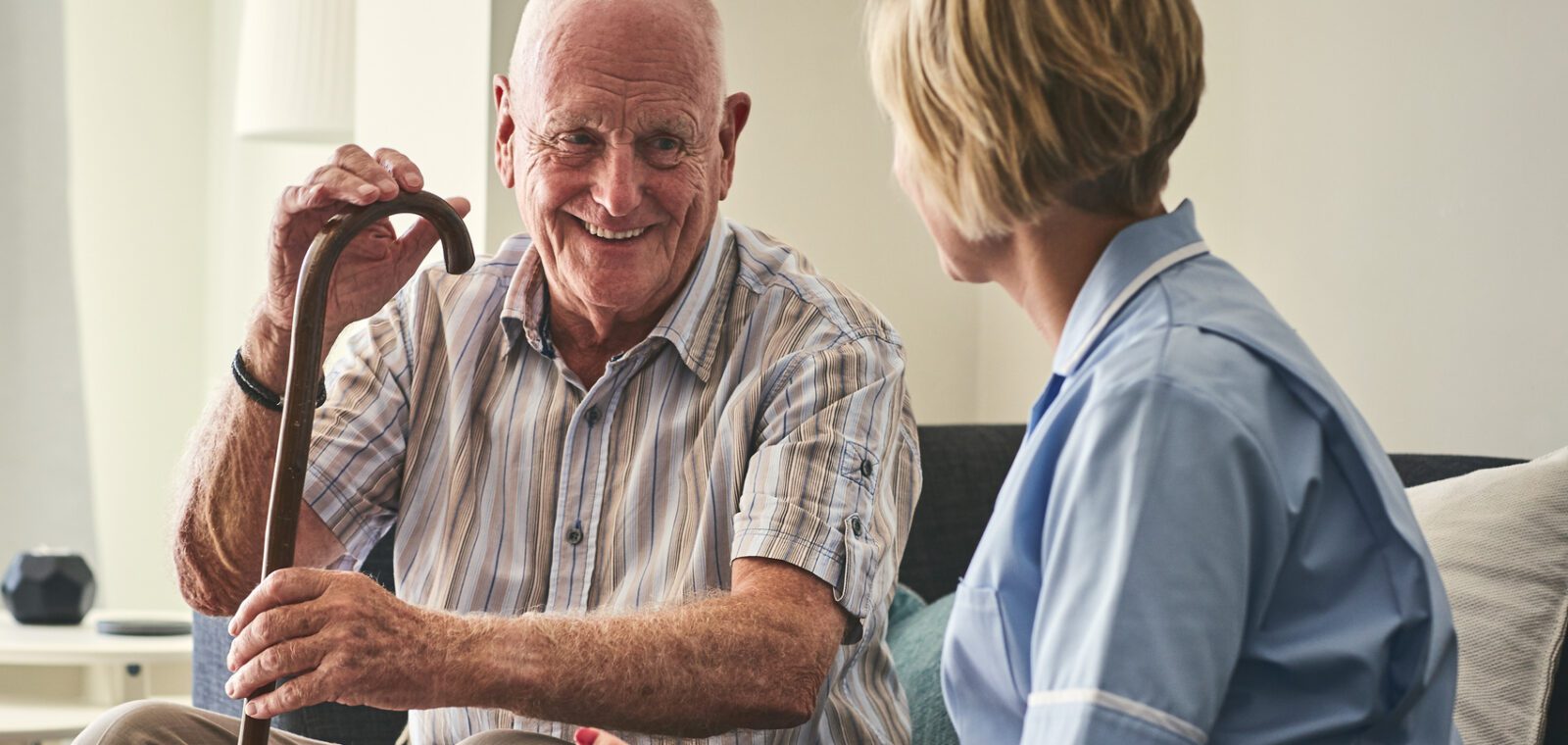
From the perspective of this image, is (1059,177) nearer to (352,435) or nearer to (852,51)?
(352,435)

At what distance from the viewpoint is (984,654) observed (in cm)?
88

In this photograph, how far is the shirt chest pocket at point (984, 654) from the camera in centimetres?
86

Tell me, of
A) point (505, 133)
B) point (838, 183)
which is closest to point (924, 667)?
point (505, 133)

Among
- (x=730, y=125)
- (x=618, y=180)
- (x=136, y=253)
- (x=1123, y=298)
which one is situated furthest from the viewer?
(x=136, y=253)

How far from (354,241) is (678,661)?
23.5 inches

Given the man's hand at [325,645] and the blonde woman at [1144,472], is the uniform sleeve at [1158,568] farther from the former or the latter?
the man's hand at [325,645]

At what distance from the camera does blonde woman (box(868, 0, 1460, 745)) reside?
754 millimetres

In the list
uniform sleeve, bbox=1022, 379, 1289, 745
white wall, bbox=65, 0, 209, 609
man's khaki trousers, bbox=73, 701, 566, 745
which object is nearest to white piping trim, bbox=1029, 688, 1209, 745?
uniform sleeve, bbox=1022, 379, 1289, 745

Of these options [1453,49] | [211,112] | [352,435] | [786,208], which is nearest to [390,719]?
[352,435]

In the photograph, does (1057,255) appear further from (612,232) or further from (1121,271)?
(612,232)

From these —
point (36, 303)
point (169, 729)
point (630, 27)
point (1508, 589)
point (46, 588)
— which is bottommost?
point (46, 588)

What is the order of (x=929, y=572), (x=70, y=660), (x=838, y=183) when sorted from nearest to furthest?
(x=929, y=572)
(x=70, y=660)
(x=838, y=183)

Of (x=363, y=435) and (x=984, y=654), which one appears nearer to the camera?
(x=984, y=654)

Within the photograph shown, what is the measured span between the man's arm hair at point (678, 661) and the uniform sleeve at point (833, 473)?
0.03m
